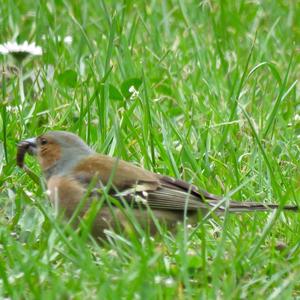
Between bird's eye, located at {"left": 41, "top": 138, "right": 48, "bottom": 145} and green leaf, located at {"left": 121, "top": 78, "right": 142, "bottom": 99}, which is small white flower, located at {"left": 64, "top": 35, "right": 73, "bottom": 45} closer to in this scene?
green leaf, located at {"left": 121, "top": 78, "right": 142, "bottom": 99}

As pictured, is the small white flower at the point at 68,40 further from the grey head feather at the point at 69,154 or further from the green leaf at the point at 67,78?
the grey head feather at the point at 69,154

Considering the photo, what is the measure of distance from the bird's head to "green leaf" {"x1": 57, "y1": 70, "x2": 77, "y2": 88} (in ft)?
3.91

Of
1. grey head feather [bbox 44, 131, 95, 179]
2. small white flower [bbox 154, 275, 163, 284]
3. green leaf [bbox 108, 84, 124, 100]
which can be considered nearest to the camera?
small white flower [bbox 154, 275, 163, 284]

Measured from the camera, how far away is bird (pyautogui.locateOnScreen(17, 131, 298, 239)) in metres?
4.63

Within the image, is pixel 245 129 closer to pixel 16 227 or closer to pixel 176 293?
pixel 16 227

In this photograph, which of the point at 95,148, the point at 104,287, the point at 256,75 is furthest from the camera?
the point at 256,75

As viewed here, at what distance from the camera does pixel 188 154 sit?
5.38 m

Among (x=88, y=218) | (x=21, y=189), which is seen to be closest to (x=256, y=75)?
(x=21, y=189)

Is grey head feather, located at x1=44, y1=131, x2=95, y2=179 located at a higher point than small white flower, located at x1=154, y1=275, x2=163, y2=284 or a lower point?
lower

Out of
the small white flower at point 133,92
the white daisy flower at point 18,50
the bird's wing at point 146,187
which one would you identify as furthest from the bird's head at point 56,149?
the white daisy flower at point 18,50

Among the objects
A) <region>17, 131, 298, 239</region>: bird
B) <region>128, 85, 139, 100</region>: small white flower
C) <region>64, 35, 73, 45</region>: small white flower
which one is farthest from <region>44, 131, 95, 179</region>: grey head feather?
<region>64, 35, 73, 45</region>: small white flower

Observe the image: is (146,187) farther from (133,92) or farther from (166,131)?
(133,92)

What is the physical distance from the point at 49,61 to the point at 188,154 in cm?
182

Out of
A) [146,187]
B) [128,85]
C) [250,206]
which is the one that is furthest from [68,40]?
[250,206]
